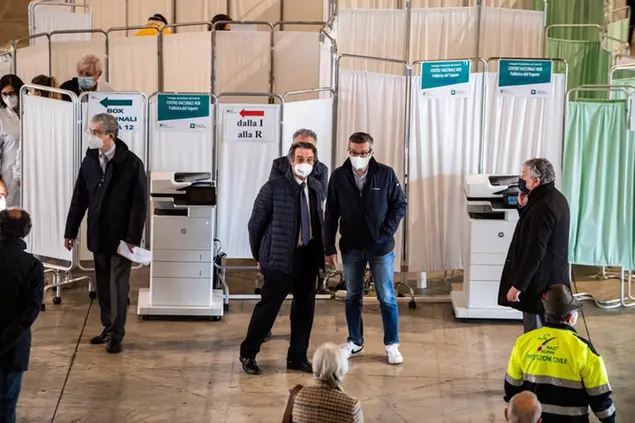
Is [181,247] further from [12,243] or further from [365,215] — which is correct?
[12,243]

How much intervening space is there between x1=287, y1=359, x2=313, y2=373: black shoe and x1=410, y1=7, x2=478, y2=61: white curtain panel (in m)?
4.04

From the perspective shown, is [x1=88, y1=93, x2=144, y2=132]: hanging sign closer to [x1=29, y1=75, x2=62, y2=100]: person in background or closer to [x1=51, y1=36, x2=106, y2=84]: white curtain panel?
[x1=29, y1=75, x2=62, y2=100]: person in background

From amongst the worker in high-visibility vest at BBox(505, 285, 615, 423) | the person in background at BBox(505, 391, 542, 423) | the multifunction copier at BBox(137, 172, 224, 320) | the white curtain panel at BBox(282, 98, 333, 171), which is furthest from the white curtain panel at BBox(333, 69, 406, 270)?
the person in background at BBox(505, 391, 542, 423)

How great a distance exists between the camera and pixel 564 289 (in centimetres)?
469

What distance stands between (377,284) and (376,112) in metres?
1.93

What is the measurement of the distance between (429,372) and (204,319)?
1.84 meters

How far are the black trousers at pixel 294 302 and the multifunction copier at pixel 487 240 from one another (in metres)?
1.62

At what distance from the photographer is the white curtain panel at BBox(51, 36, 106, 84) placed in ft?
31.7

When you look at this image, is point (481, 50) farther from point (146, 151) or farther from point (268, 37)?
point (146, 151)

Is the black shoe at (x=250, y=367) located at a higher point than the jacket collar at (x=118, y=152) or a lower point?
lower

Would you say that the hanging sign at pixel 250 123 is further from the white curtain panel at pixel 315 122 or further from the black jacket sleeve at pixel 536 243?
the black jacket sleeve at pixel 536 243

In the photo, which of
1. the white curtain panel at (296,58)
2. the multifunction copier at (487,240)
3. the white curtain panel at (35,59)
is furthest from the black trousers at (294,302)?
the white curtain panel at (35,59)

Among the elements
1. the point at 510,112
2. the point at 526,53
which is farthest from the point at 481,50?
the point at 510,112

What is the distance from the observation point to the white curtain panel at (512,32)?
9.77 metres
